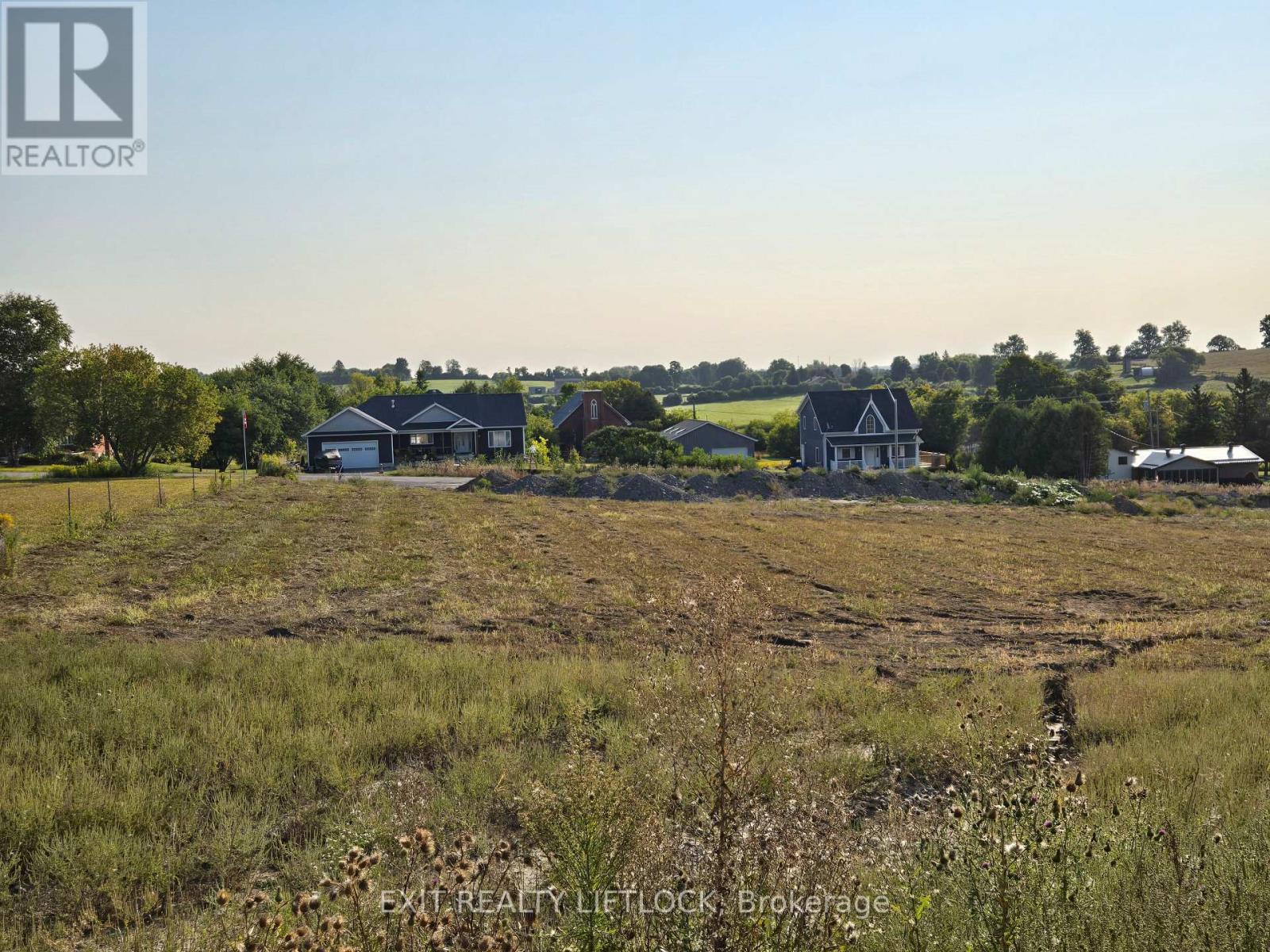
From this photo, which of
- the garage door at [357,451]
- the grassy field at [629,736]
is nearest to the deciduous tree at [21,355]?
the garage door at [357,451]

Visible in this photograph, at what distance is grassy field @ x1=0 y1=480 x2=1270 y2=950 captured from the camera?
4.53m

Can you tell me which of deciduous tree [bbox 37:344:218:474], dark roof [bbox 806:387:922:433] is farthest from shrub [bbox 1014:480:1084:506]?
deciduous tree [bbox 37:344:218:474]

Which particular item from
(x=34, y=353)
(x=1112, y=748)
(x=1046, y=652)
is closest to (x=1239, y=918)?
(x=1112, y=748)

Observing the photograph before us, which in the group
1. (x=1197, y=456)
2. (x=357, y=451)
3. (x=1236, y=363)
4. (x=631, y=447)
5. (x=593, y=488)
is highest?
(x=1236, y=363)

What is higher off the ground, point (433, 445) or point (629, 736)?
point (433, 445)

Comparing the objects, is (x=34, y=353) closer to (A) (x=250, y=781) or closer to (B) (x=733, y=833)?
(A) (x=250, y=781)

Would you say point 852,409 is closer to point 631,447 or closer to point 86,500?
point 631,447

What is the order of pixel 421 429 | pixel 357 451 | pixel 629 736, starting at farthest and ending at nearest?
1. pixel 421 429
2. pixel 357 451
3. pixel 629 736

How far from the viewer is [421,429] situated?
64438 mm

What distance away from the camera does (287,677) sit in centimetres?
977

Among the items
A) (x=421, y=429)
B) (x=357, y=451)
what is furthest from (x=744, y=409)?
(x=357, y=451)

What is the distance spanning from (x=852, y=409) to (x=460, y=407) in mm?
29176

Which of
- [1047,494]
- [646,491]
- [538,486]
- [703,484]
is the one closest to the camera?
[646,491]

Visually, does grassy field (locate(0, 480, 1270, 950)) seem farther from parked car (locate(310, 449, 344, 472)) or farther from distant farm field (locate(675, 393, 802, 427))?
distant farm field (locate(675, 393, 802, 427))
